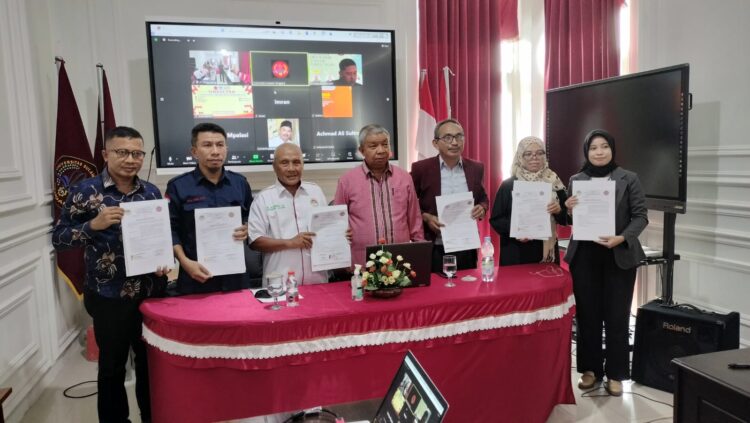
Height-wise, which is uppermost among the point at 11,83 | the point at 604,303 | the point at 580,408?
the point at 11,83

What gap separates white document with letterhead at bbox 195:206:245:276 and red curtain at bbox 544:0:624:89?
3509 mm

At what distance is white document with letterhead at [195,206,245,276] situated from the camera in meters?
2.42

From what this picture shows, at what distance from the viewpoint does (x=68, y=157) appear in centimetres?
354

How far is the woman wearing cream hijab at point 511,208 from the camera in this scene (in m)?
3.03

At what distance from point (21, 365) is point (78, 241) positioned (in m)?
1.24

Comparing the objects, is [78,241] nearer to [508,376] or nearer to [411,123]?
[508,376]

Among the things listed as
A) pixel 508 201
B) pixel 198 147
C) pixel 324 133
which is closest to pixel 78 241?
pixel 198 147

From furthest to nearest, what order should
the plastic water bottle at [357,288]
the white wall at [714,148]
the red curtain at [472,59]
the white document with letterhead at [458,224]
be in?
the red curtain at [472,59] < the white wall at [714,148] < the white document with letterhead at [458,224] < the plastic water bottle at [357,288]

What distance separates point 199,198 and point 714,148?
3.52m

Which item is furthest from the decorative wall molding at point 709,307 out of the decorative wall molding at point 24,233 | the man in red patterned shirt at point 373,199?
the decorative wall molding at point 24,233

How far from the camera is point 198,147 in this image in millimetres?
2533

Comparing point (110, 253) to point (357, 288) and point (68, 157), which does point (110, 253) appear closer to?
point (357, 288)

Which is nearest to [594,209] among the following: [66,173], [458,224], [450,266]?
[458,224]

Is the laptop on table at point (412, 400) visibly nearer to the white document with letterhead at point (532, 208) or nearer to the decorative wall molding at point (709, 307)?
the white document with letterhead at point (532, 208)
